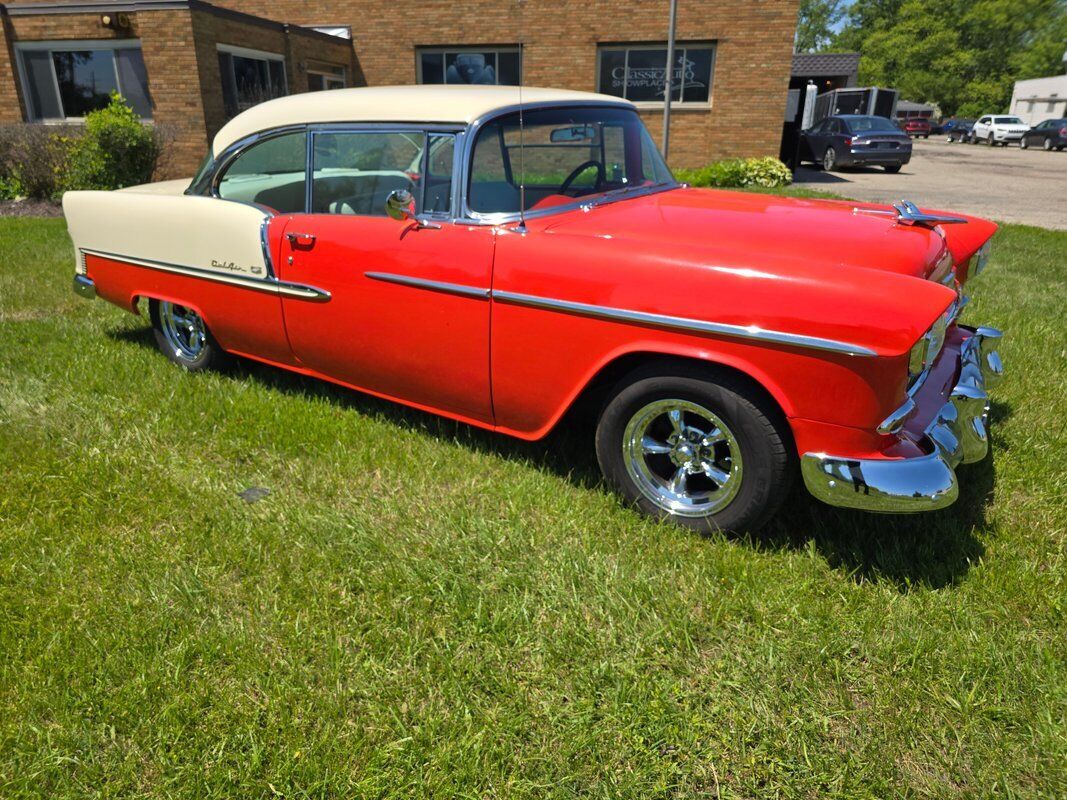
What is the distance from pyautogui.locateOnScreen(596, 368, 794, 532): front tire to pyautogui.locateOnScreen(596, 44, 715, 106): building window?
46.7 ft

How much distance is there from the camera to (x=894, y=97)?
95.0 ft

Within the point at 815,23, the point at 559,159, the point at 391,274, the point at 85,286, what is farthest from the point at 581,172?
the point at 815,23

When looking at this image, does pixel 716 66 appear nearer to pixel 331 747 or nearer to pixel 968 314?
pixel 968 314

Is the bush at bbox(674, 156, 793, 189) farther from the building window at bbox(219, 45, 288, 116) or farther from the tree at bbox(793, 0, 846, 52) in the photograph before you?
the tree at bbox(793, 0, 846, 52)

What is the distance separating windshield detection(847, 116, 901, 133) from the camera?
20484mm

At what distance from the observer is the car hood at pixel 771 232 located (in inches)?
104

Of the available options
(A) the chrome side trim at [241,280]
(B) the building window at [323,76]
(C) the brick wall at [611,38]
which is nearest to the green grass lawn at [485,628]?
(A) the chrome side trim at [241,280]

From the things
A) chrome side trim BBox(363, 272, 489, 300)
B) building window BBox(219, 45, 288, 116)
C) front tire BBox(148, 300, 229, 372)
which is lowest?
front tire BBox(148, 300, 229, 372)

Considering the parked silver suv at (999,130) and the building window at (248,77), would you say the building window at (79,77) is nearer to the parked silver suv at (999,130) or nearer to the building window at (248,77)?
the building window at (248,77)

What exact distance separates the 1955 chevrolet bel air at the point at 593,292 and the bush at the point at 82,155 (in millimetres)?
8113

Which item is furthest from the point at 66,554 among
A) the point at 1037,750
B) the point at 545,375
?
the point at 1037,750

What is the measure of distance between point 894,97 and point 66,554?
3267cm

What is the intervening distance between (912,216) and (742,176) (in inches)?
481

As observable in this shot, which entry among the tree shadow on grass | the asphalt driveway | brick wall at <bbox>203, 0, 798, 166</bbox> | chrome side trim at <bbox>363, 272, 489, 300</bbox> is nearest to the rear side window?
chrome side trim at <bbox>363, 272, 489, 300</bbox>
